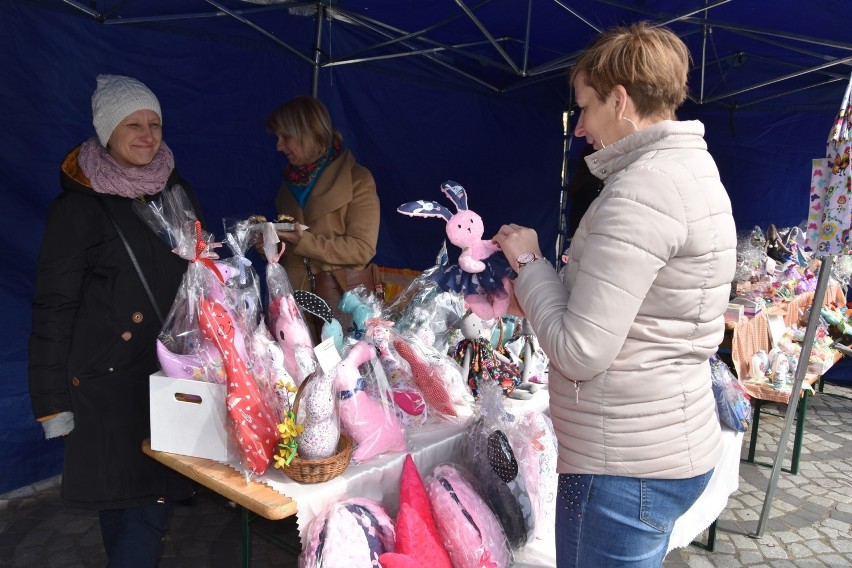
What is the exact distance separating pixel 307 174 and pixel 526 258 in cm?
176

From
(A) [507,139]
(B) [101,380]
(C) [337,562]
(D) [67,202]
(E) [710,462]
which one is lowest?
(C) [337,562]

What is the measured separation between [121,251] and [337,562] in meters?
1.14

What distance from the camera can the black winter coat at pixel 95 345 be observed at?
1.77 meters

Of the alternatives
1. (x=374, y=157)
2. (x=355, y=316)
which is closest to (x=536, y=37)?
(x=374, y=157)

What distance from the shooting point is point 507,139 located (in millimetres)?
5707

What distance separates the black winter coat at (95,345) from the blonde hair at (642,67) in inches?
57.8

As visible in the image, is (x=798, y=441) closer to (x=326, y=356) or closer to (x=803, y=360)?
(x=803, y=360)

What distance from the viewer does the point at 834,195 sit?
100.0 inches

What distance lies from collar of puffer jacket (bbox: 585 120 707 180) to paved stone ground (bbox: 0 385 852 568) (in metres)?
1.94

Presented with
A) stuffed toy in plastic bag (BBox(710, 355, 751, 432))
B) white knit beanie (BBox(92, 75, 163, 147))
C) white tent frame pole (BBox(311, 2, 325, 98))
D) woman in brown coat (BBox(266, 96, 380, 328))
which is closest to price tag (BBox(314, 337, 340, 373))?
white knit beanie (BBox(92, 75, 163, 147))

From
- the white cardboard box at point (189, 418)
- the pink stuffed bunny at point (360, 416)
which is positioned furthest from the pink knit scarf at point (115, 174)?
the pink stuffed bunny at point (360, 416)

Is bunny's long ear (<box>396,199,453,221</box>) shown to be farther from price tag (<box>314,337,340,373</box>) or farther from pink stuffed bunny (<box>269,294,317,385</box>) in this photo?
pink stuffed bunny (<box>269,294,317,385</box>)

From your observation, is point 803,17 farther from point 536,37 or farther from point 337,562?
point 337,562

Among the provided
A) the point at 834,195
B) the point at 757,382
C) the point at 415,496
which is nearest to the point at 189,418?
the point at 415,496
